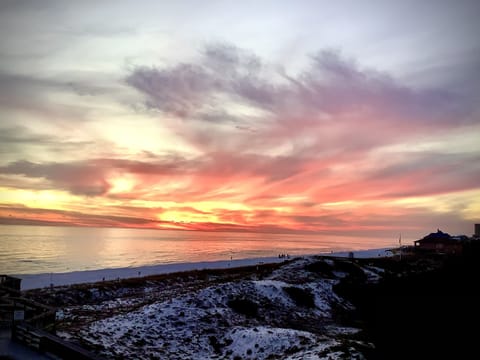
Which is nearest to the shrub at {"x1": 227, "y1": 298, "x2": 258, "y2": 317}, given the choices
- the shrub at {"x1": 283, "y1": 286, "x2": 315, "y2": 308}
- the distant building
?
the shrub at {"x1": 283, "y1": 286, "x2": 315, "y2": 308}

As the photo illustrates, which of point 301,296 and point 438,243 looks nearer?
point 301,296

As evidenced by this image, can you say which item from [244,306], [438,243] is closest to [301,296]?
[244,306]

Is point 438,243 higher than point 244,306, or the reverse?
point 438,243

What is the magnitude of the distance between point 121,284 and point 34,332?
112 ft

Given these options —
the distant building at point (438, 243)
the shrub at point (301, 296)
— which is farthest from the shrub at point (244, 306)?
the distant building at point (438, 243)

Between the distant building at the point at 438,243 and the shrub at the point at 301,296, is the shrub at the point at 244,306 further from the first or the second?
the distant building at the point at 438,243

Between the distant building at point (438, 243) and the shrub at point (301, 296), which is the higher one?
the distant building at point (438, 243)

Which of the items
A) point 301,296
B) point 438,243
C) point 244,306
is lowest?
point 301,296

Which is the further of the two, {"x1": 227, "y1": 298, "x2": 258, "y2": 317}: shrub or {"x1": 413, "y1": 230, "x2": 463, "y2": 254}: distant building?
{"x1": 413, "y1": 230, "x2": 463, "y2": 254}: distant building

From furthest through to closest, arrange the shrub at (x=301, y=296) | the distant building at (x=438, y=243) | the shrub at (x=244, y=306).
A: the distant building at (x=438, y=243) → the shrub at (x=301, y=296) → the shrub at (x=244, y=306)

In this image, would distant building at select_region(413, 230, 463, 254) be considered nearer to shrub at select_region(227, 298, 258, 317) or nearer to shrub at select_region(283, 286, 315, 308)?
shrub at select_region(283, 286, 315, 308)

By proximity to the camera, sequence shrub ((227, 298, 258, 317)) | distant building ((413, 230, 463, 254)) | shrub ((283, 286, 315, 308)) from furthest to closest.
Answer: distant building ((413, 230, 463, 254))
shrub ((283, 286, 315, 308))
shrub ((227, 298, 258, 317))

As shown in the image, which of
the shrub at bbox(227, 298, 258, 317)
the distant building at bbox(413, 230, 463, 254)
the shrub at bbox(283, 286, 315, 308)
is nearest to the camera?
the shrub at bbox(227, 298, 258, 317)

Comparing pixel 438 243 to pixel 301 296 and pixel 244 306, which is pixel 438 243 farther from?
pixel 244 306
